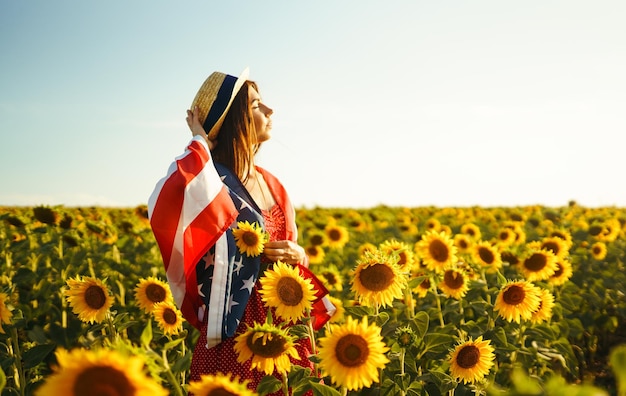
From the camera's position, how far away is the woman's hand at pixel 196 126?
291cm

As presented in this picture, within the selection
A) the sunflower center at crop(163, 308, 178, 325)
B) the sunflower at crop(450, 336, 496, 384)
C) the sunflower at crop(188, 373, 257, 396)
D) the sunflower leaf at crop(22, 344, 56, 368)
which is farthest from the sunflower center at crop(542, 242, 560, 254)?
the sunflower at crop(188, 373, 257, 396)

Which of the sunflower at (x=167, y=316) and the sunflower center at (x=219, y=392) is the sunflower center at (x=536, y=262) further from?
the sunflower center at (x=219, y=392)

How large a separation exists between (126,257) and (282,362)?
179 inches

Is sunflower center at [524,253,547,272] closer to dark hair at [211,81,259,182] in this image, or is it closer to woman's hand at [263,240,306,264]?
woman's hand at [263,240,306,264]

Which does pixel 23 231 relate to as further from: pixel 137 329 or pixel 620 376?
pixel 620 376

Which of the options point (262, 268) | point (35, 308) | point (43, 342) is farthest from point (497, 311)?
point (35, 308)

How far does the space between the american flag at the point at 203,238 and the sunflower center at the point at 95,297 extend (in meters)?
0.30

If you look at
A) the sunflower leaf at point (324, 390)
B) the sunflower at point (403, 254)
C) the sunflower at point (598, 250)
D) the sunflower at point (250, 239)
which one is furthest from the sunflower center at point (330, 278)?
the sunflower at point (598, 250)

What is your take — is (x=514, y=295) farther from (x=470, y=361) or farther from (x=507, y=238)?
(x=507, y=238)

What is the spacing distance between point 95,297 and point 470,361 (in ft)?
5.39

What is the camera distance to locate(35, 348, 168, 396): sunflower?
1019 mm

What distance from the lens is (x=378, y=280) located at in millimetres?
2412

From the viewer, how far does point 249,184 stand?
3.10 m

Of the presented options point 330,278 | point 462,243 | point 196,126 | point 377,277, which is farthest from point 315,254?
point 377,277
